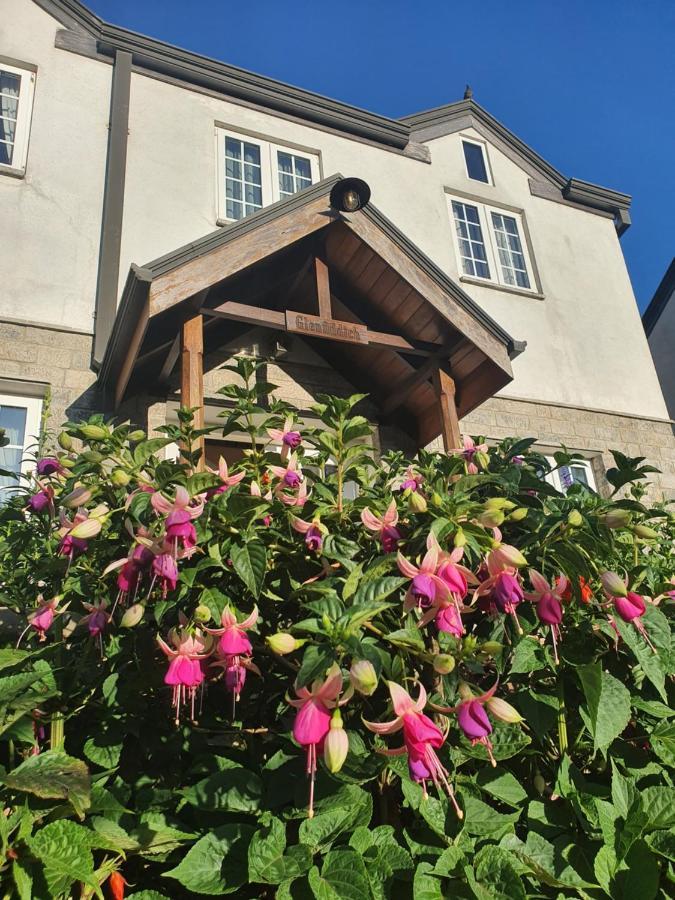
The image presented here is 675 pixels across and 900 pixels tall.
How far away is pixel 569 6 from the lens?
11508 millimetres

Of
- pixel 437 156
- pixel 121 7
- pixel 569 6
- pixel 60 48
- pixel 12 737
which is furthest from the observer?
pixel 569 6

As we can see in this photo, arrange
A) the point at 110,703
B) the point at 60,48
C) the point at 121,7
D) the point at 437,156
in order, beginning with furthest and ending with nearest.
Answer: the point at 437,156, the point at 121,7, the point at 60,48, the point at 110,703

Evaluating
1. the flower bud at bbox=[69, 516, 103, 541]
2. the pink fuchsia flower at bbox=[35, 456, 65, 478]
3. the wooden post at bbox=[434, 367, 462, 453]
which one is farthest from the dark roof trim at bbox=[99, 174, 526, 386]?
the flower bud at bbox=[69, 516, 103, 541]

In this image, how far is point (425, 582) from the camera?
1168mm

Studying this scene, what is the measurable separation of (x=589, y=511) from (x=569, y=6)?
1349 centimetres

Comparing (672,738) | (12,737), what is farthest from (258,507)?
(672,738)

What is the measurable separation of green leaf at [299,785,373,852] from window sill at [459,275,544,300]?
7.85 m

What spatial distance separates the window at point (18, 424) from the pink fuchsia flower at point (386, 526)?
15.4 ft

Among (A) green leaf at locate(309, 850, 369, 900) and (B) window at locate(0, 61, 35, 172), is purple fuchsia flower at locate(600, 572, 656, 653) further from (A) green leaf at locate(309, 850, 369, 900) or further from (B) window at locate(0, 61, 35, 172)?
(B) window at locate(0, 61, 35, 172)

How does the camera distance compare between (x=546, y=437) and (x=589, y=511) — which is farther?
(x=546, y=437)

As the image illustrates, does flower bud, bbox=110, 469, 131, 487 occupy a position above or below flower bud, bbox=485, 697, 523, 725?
above

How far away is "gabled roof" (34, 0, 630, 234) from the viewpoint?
704 centimetres

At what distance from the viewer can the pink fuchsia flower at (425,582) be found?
117cm

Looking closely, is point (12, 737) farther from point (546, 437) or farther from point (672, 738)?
point (546, 437)
